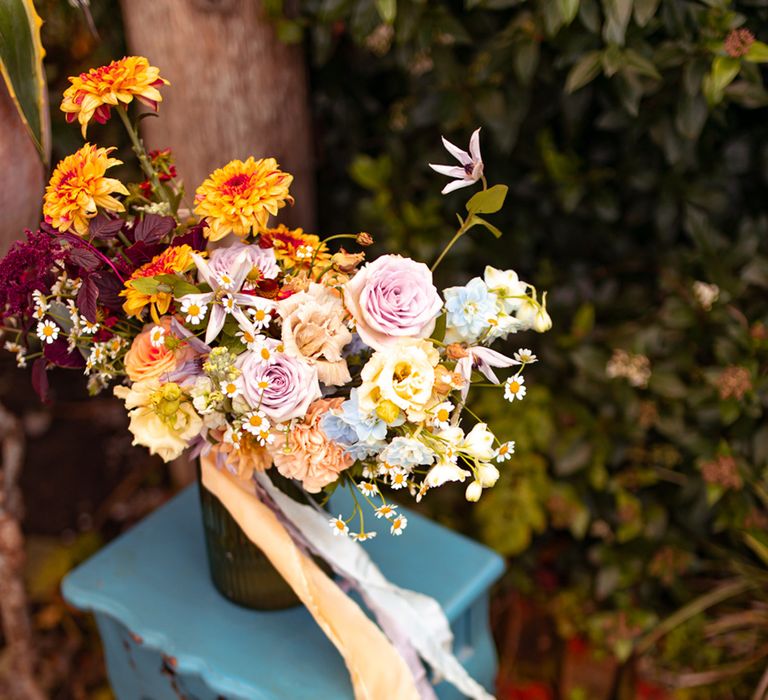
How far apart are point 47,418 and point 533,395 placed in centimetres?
121

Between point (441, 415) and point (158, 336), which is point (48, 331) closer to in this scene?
point (158, 336)

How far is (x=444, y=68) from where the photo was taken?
1544 millimetres

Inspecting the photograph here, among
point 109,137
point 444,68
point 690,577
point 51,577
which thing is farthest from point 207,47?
point 690,577

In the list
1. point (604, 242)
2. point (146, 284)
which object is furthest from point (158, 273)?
point (604, 242)

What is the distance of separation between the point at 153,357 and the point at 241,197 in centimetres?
21

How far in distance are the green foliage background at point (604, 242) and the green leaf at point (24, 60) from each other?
506 mm

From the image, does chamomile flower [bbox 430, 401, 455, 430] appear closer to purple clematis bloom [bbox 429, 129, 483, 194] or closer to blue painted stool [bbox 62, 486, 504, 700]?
purple clematis bloom [bbox 429, 129, 483, 194]

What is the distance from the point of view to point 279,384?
88cm

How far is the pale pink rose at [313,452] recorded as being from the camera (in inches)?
35.6

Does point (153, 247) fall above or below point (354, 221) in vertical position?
above

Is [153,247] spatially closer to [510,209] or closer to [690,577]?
[510,209]

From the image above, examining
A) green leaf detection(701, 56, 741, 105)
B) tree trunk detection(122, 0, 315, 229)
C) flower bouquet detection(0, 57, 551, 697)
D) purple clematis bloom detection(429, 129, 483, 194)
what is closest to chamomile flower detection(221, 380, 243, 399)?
flower bouquet detection(0, 57, 551, 697)

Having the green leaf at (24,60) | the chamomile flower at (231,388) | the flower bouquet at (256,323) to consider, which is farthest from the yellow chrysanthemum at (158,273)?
the green leaf at (24,60)

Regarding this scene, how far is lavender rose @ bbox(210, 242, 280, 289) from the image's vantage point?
0.92 meters
